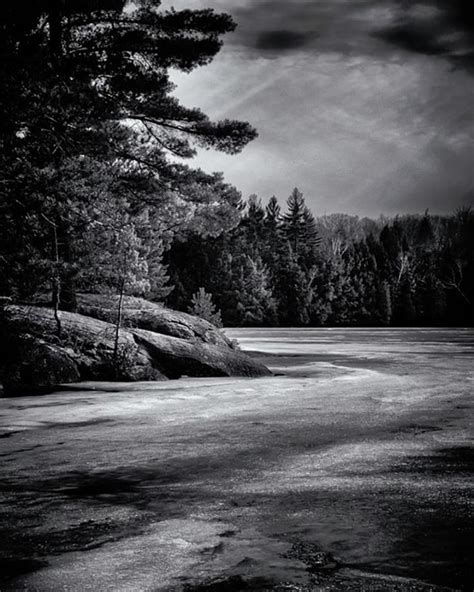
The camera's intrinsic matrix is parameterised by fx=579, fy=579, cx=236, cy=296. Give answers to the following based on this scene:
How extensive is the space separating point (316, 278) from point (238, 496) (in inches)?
2716

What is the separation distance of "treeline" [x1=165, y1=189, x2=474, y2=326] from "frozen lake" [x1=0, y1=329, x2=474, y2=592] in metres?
55.0

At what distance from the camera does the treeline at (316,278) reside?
6431 centimetres

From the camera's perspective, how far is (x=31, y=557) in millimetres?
3447

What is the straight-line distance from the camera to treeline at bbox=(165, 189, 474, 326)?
211 ft

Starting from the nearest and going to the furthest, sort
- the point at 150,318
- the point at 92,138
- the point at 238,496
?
the point at 238,496
the point at 92,138
the point at 150,318

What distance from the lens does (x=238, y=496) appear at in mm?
4711

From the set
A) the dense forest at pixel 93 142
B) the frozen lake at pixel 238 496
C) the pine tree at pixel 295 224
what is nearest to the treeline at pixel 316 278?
the pine tree at pixel 295 224

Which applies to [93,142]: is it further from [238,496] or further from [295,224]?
[295,224]

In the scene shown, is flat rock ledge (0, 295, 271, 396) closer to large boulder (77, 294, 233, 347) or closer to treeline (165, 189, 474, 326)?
large boulder (77, 294, 233, 347)

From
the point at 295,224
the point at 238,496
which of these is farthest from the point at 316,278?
the point at 238,496

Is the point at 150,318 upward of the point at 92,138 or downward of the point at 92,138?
downward

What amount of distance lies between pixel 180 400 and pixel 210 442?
3.95 meters

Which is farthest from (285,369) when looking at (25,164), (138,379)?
(25,164)

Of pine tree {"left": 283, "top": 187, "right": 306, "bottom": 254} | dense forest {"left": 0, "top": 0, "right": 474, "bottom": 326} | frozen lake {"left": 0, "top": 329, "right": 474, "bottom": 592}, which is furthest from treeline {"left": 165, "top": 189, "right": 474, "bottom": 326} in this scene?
frozen lake {"left": 0, "top": 329, "right": 474, "bottom": 592}
